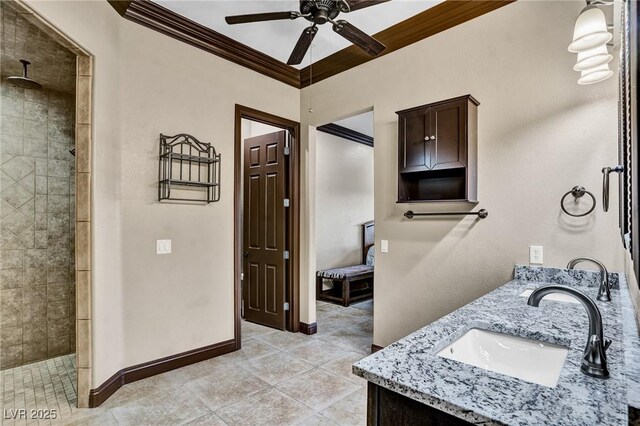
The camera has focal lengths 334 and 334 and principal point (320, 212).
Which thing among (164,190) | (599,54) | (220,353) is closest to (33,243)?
(164,190)

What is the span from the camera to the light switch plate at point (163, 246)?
280 cm

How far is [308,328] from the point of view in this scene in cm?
378

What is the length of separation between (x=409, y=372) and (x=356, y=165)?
5.67 m

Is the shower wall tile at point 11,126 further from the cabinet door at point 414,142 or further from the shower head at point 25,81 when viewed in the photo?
the cabinet door at point 414,142

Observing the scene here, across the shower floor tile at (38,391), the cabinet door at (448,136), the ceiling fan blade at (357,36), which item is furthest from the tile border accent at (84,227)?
the cabinet door at (448,136)

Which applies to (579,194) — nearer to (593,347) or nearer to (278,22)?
(593,347)

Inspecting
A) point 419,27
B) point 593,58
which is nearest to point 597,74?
point 593,58

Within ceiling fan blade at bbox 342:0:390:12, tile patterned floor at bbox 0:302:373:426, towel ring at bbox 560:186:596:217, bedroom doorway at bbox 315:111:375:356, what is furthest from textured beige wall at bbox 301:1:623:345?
bedroom doorway at bbox 315:111:375:356

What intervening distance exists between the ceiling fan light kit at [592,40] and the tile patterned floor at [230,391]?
7.89 feet

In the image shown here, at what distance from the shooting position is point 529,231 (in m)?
2.30

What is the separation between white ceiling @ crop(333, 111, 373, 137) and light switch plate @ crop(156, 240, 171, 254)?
10.8ft

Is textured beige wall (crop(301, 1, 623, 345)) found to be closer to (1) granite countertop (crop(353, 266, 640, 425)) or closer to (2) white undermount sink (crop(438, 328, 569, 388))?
(1) granite countertop (crop(353, 266, 640, 425))

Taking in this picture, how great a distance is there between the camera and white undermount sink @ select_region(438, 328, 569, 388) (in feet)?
3.84

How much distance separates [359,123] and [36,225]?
446cm
